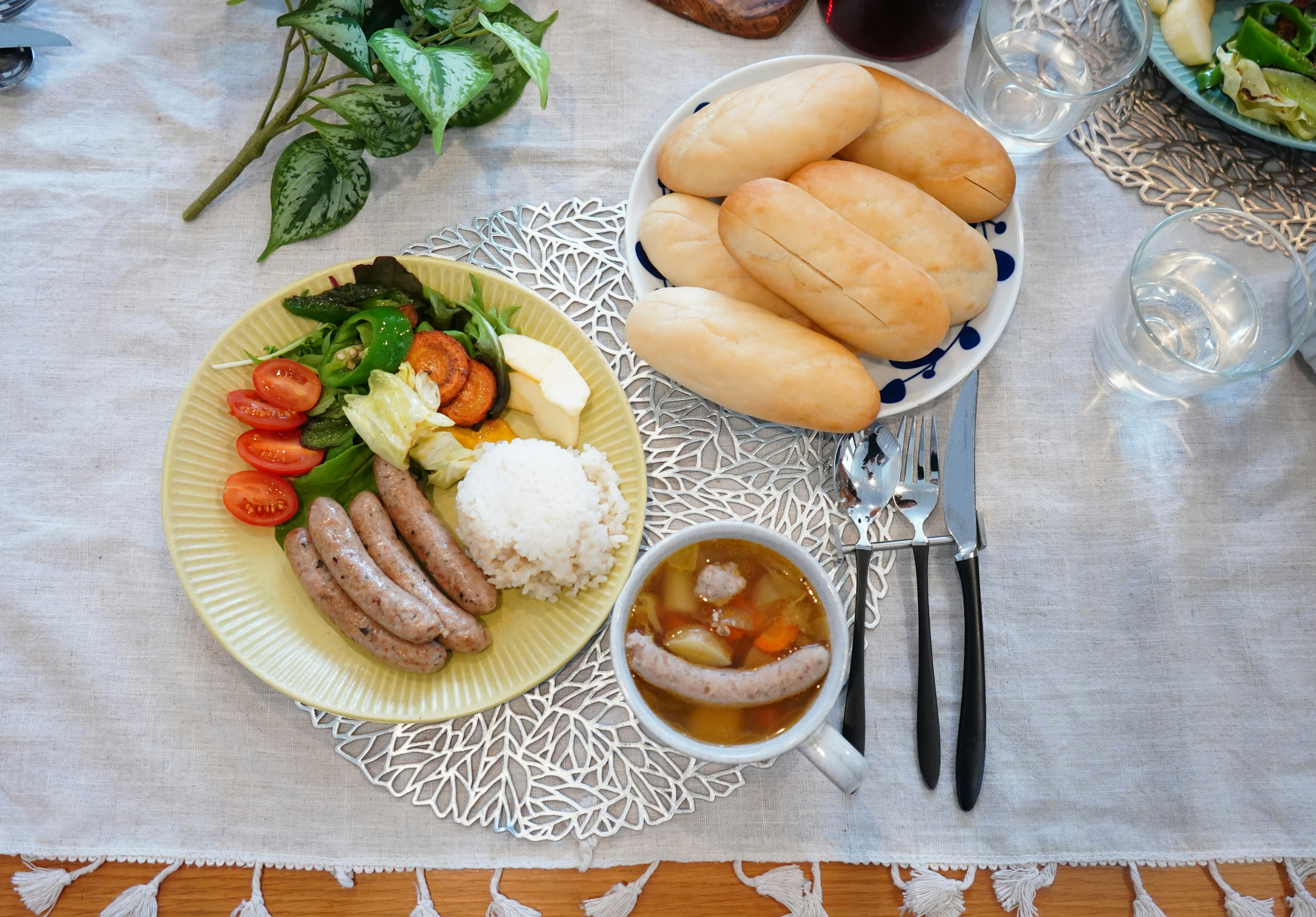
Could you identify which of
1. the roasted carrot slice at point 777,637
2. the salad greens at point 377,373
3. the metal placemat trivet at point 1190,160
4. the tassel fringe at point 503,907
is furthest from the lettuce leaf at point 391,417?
the metal placemat trivet at point 1190,160

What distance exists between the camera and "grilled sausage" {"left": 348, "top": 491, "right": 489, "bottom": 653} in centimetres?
149

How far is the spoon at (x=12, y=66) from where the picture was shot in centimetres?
178

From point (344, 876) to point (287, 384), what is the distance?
0.92 meters

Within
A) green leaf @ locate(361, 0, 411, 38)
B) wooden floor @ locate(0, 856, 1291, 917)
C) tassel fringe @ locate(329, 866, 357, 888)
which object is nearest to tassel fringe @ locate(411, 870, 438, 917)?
wooden floor @ locate(0, 856, 1291, 917)

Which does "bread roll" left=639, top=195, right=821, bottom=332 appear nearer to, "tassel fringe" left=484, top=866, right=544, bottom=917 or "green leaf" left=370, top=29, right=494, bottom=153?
"green leaf" left=370, top=29, right=494, bottom=153

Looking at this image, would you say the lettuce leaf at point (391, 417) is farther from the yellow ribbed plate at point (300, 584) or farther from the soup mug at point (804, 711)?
the soup mug at point (804, 711)

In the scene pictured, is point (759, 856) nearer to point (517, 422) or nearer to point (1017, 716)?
point (1017, 716)

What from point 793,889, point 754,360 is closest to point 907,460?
point 754,360

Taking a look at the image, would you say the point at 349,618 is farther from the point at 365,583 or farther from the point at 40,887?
the point at 40,887

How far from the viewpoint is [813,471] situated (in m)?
1.65

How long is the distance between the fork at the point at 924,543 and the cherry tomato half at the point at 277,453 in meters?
1.13

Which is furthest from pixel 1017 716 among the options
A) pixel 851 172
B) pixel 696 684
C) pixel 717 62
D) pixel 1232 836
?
pixel 717 62

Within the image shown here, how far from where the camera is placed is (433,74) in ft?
4.90

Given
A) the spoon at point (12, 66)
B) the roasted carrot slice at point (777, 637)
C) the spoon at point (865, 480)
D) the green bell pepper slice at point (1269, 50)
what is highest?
the green bell pepper slice at point (1269, 50)
